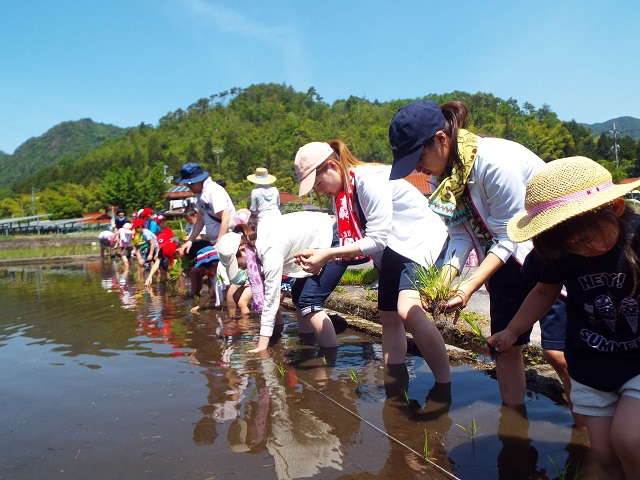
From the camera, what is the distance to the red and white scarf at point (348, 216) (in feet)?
13.0

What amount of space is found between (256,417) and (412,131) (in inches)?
73.0

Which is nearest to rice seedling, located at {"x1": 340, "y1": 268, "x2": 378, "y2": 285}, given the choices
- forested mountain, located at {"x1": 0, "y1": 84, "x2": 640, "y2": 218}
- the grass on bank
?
the grass on bank

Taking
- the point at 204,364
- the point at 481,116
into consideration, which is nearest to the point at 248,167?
the point at 481,116

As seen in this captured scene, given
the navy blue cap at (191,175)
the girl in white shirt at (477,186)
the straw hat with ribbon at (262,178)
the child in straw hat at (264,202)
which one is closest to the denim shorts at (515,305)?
the girl in white shirt at (477,186)

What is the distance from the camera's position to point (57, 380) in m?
4.52

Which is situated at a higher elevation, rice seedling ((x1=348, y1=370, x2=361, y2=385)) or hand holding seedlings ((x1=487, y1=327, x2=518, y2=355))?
hand holding seedlings ((x1=487, y1=327, x2=518, y2=355))

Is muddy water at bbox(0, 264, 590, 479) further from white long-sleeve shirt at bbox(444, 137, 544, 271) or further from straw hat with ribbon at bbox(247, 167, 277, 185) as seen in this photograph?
straw hat with ribbon at bbox(247, 167, 277, 185)

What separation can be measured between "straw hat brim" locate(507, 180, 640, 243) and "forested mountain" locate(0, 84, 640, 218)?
8170cm

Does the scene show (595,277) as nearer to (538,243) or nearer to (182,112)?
(538,243)

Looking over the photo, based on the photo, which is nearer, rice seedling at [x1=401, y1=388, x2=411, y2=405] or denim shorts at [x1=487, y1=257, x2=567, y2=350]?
denim shorts at [x1=487, y1=257, x2=567, y2=350]

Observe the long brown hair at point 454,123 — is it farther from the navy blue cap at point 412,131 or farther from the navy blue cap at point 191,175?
the navy blue cap at point 191,175

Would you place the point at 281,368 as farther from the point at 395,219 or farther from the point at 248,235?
the point at 248,235

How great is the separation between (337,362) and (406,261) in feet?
4.16

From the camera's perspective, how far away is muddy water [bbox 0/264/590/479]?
2.72m
